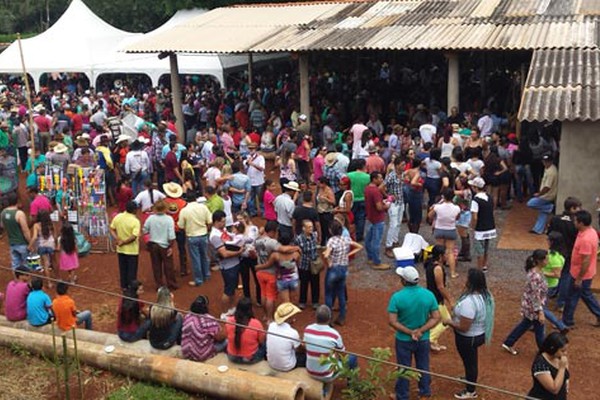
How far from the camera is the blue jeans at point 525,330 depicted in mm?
7301

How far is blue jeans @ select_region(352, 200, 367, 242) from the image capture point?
10.8m

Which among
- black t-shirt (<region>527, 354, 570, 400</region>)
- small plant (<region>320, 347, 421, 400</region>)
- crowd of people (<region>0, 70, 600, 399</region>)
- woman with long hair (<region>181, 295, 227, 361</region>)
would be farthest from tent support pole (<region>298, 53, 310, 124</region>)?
black t-shirt (<region>527, 354, 570, 400</region>)

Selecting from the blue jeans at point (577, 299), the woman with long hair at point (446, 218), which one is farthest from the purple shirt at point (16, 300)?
the blue jeans at point (577, 299)

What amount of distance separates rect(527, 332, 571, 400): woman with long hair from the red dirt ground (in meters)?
1.35

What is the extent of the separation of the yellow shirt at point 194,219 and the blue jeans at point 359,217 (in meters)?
2.48

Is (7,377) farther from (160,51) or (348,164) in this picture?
(160,51)

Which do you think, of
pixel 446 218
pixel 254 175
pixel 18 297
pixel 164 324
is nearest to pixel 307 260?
pixel 164 324

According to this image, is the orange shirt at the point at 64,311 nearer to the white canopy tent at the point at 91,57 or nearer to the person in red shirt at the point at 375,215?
the person in red shirt at the point at 375,215

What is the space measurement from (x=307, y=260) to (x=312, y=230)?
1.29ft

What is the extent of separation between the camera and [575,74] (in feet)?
40.9

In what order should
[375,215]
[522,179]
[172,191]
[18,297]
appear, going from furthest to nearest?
[522,179]
[172,191]
[375,215]
[18,297]

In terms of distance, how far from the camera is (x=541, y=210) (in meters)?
11.3

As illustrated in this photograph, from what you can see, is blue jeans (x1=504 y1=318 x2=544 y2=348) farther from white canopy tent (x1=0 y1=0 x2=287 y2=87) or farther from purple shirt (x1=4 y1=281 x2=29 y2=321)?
white canopy tent (x1=0 y1=0 x2=287 y2=87)

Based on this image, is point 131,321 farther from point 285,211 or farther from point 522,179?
point 522,179
